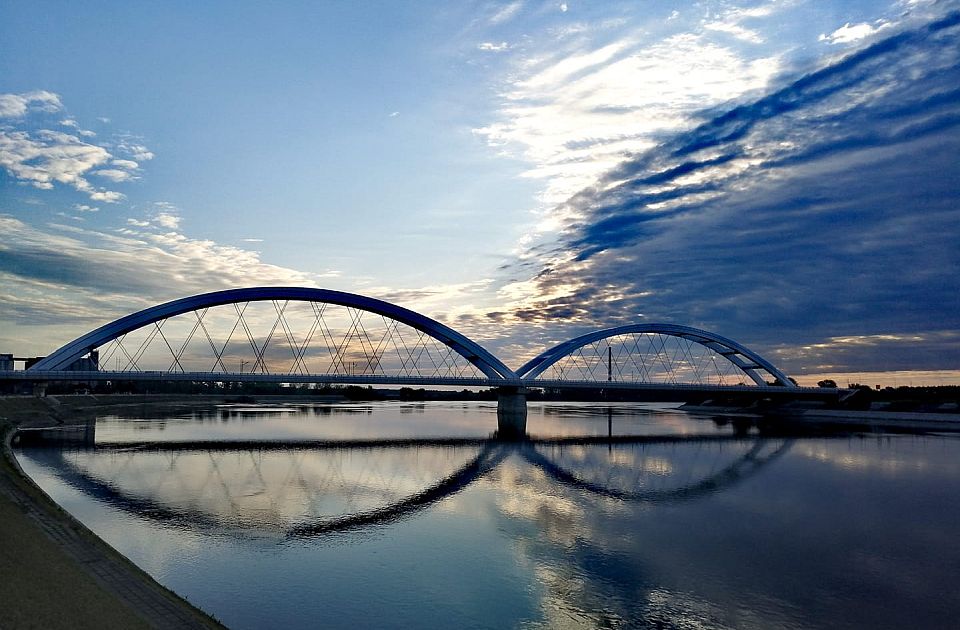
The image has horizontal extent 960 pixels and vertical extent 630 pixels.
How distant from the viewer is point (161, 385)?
128500mm

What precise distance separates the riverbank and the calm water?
1.09 metres

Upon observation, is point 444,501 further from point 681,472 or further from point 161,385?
point 161,385

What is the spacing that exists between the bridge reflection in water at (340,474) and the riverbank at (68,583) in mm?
3935

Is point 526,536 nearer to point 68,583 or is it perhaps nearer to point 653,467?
point 68,583

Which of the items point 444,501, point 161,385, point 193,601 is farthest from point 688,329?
point 161,385

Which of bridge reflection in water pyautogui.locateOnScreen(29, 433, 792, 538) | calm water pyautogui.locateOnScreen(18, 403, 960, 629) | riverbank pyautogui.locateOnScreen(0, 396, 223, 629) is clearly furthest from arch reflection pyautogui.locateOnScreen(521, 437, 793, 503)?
riverbank pyautogui.locateOnScreen(0, 396, 223, 629)

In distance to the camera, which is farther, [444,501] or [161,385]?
[161,385]

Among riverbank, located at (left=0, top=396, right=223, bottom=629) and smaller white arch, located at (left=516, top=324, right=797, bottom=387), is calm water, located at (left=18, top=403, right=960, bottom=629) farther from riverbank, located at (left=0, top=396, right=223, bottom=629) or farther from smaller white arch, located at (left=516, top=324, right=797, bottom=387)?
smaller white arch, located at (left=516, top=324, right=797, bottom=387)

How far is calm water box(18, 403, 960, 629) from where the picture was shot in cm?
1080

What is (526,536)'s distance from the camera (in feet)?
52.3

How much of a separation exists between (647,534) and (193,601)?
36.8ft

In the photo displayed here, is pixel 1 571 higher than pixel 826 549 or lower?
higher

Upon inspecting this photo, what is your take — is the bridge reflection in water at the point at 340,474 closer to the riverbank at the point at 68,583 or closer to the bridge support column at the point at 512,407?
the riverbank at the point at 68,583

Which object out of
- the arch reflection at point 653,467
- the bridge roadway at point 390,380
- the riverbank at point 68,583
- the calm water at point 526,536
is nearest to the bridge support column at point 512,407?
the bridge roadway at point 390,380
